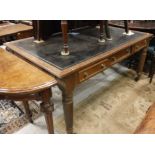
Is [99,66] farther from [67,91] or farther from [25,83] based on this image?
[25,83]

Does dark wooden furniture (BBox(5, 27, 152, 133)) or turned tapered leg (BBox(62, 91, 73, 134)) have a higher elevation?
dark wooden furniture (BBox(5, 27, 152, 133))

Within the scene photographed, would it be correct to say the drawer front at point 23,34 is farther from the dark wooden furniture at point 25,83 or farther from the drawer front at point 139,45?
the drawer front at point 139,45

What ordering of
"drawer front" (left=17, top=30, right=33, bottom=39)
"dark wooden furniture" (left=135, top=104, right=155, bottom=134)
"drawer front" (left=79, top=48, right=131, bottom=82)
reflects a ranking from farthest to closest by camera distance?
"drawer front" (left=17, top=30, right=33, bottom=39), "drawer front" (left=79, top=48, right=131, bottom=82), "dark wooden furniture" (left=135, top=104, right=155, bottom=134)

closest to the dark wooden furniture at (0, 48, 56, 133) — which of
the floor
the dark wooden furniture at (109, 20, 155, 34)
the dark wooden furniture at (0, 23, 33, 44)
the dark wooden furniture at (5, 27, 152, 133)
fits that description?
the dark wooden furniture at (5, 27, 152, 133)

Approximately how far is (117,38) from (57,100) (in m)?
0.89

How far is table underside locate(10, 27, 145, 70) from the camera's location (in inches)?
48.3

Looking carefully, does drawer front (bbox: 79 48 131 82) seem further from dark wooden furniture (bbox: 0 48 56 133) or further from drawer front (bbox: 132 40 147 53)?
dark wooden furniture (bbox: 0 48 56 133)

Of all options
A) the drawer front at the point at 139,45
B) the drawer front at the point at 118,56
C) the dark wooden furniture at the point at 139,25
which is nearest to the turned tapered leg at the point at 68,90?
the drawer front at the point at 118,56

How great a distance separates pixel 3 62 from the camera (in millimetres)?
1211

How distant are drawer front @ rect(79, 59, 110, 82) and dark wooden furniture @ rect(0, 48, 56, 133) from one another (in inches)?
10.5

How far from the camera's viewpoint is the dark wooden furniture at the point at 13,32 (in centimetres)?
229

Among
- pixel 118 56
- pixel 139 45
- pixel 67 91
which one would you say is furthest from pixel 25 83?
pixel 139 45
